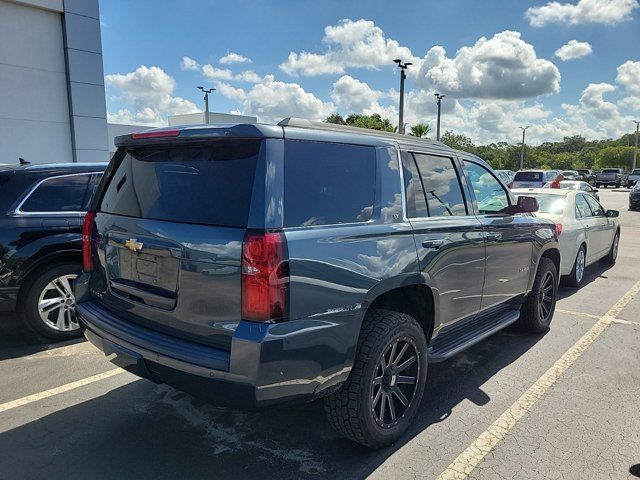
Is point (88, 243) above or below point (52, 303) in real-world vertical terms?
above

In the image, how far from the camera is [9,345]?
15.8 ft

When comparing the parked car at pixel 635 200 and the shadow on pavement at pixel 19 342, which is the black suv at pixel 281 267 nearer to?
the shadow on pavement at pixel 19 342

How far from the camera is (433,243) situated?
3326mm

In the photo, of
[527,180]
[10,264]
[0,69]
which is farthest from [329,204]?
[527,180]

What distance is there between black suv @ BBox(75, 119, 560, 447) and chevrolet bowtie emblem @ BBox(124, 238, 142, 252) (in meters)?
0.02

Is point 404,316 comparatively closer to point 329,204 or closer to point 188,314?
point 329,204

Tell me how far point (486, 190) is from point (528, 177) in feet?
72.2

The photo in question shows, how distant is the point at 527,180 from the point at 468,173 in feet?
73.5

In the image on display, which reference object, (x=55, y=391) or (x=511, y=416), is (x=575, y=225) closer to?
(x=511, y=416)

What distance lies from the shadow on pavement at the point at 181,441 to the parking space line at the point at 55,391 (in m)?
0.33

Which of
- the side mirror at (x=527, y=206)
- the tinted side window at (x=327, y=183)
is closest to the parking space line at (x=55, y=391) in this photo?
the tinted side window at (x=327, y=183)

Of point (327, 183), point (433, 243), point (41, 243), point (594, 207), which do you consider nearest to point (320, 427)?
point (433, 243)

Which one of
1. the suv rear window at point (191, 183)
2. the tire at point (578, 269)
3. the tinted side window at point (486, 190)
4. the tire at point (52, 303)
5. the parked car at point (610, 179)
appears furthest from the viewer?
the parked car at point (610, 179)

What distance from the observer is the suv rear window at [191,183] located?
8.27 ft
